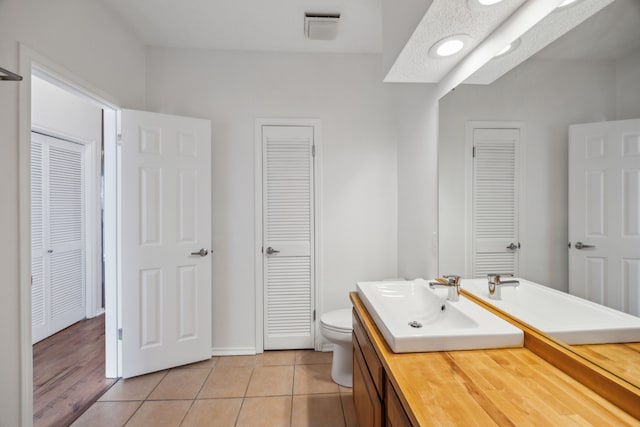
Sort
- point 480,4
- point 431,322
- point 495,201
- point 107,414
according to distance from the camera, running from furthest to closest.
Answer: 1. point 107,414
2. point 431,322
3. point 495,201
4. point 480,4

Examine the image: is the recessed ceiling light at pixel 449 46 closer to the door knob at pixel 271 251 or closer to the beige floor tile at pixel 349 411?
the door knob at pixel 271 251

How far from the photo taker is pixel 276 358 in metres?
2.70

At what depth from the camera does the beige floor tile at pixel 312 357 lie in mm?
2639

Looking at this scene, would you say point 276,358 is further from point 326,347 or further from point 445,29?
point 445,29

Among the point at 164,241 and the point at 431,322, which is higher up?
the point at 164,241

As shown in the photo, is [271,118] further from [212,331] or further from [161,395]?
[161,395]

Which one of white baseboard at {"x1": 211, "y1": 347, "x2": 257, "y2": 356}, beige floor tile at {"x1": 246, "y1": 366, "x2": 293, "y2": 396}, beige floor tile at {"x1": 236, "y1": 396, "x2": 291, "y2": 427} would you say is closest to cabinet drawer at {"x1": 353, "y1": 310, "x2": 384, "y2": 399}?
beige floor tile at {"x1": 236, "y1": 396, "x2": 291, "y2": 427}

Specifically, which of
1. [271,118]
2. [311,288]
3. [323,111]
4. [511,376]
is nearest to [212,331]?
[311,288]

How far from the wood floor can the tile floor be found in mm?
117

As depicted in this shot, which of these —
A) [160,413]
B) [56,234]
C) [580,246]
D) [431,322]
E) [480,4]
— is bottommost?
[160,413]

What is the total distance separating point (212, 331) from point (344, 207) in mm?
1592

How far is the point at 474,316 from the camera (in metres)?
1.24

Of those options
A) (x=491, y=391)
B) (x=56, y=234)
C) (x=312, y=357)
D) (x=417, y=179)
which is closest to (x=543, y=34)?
(x=491, y=391)

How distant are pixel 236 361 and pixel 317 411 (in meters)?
0.95
